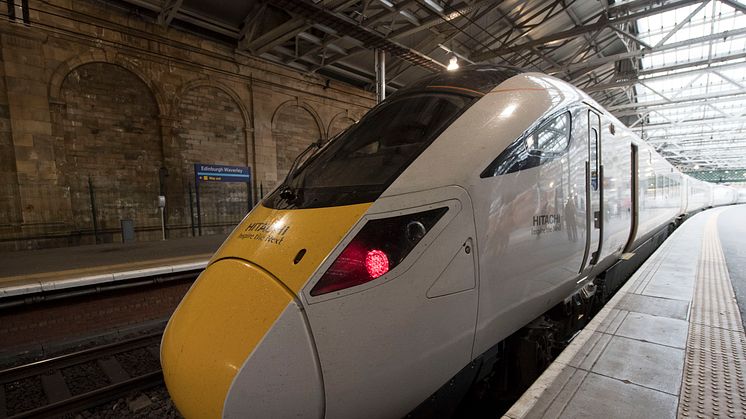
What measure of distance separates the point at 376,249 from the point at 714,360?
2.28 m

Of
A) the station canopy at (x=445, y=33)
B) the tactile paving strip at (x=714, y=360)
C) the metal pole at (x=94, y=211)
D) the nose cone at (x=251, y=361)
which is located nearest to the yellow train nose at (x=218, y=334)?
the nose cone at (x=251, y=361)

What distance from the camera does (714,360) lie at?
2.10m

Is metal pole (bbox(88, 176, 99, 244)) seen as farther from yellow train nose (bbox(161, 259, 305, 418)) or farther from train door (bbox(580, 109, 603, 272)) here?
train door (bbox(580, 109, 603, 272))

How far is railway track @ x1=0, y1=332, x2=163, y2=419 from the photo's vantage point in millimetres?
3160

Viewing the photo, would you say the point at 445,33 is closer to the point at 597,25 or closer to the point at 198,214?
the point at 597,25

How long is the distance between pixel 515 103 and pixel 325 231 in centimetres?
145

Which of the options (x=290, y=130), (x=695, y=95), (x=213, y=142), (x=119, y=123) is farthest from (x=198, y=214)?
(x=695, y=95)

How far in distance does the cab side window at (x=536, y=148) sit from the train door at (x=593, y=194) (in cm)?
55

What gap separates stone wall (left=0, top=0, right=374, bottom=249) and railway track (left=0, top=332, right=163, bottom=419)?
6.87 meters

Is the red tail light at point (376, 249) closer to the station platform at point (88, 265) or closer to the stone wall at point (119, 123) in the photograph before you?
the station platform at point (88, 265)

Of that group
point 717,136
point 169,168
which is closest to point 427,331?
point 169,168

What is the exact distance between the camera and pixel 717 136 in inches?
1155

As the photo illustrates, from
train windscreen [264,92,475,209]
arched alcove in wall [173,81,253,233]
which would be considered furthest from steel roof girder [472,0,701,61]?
train windscreen [264,92,475,209]

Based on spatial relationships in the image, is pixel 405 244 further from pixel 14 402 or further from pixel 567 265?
pixel 14 402
